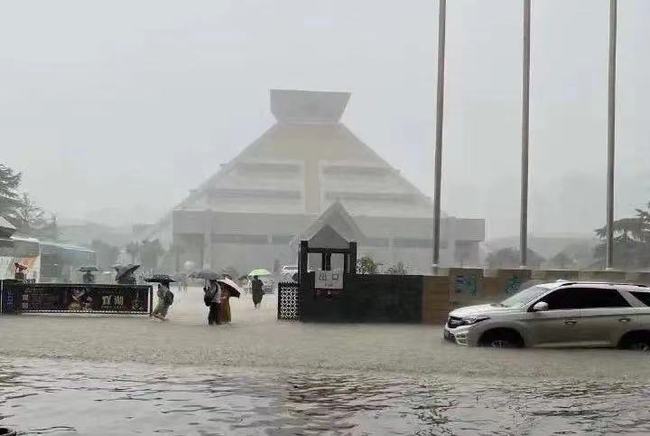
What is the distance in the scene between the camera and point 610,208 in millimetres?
25453

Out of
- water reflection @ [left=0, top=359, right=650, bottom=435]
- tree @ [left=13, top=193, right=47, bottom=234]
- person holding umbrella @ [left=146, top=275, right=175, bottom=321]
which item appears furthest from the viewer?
tree @ [left=13, top=193, right=47, bottom=234]

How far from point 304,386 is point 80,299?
1388 cm

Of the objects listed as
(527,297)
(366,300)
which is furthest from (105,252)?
(527,297)

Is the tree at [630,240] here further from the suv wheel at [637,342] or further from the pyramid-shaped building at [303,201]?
the suv wheel at [637,342]

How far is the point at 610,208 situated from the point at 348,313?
9889mm

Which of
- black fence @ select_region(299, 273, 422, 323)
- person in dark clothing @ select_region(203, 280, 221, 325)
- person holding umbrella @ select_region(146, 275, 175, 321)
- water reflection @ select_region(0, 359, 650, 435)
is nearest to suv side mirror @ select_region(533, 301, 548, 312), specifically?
water reflection @ select_region(0, 359, 650, 435)

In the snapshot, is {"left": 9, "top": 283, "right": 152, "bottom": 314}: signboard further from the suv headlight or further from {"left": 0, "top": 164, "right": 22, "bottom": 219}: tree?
{"left": 0, "top": 164, "right": 22, "bottom": 219}: tree

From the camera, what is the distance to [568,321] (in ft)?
46.9

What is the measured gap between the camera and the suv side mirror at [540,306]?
46.4ft

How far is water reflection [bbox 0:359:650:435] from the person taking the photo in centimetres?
715

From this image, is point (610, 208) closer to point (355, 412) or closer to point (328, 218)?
point (355, 412)

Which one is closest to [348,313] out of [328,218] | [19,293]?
[19,293]

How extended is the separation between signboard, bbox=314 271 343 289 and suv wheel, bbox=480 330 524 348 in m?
7.71

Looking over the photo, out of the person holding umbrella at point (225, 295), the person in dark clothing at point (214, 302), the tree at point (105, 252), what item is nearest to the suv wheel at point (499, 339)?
A: the person in dark clothing at point (214, 302)
